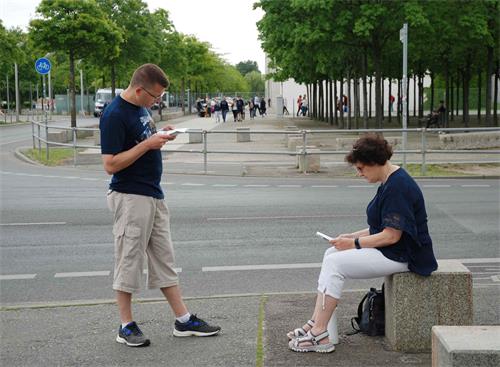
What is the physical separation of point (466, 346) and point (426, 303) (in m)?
1.32

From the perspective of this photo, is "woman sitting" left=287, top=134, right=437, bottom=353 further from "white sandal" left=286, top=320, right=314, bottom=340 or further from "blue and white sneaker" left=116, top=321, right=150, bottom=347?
"blue and white sneaker" left=116, top=321, right=150, bottom=347

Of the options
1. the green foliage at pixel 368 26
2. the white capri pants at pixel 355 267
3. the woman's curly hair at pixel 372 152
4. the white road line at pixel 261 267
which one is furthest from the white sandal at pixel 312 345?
the green foliage at pixel 368 26

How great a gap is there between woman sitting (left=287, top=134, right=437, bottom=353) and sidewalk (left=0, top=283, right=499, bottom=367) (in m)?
0.24

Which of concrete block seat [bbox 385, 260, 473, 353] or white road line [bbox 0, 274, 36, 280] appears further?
white road line [bbox 0, 274, 36, 280]

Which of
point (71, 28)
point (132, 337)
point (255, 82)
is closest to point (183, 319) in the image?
point (132, 337)

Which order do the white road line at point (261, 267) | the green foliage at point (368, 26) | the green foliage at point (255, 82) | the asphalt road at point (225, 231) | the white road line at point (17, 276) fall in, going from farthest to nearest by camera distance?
the green foliage at point (255, 82)
the green foliage at point (368, 26)
the white road line at point (261, 267)
the white road line at point (17, 276)
the asphalt road at point (225, 231)

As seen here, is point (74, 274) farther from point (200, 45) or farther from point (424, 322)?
point (200, 45)

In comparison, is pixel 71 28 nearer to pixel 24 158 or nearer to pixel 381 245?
pixel 24 158

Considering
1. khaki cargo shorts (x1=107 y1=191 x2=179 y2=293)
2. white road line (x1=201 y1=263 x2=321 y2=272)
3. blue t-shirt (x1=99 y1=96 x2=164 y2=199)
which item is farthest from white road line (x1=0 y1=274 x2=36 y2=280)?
blue t-shirt (x1=99 y1=96 x2=164 y2=199)

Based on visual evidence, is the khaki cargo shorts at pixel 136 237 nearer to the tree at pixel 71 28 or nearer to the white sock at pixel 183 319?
the white sock at pixel 183 319

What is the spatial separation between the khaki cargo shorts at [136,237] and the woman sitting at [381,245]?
110 centimetres

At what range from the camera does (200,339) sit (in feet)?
18.1

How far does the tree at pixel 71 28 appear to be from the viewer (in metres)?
34.2

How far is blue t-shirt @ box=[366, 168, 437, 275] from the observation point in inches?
195
